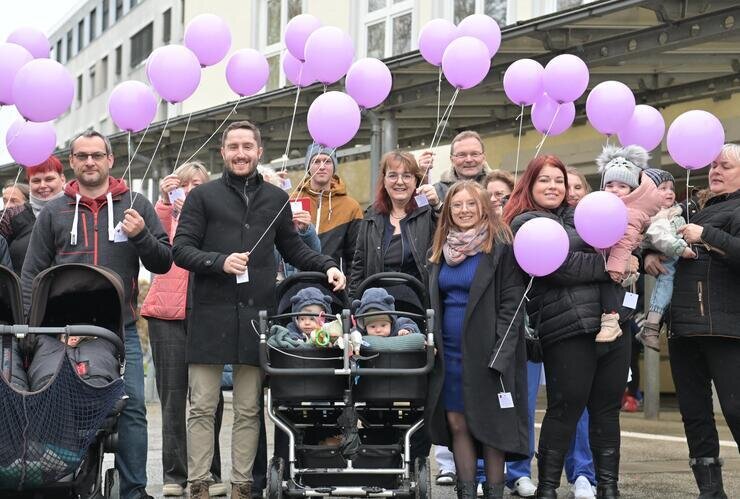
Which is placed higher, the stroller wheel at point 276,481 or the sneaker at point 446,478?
the stroller wheel at point 276,481

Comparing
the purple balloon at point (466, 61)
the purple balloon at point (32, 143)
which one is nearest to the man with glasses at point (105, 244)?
the purple balloon at point (32, 143)

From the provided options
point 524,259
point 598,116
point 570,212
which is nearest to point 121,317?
point 524,259

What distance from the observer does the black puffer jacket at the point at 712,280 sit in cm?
682

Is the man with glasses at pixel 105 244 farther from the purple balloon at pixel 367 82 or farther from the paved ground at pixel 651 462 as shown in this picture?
the purple balloon at pixel 367 82

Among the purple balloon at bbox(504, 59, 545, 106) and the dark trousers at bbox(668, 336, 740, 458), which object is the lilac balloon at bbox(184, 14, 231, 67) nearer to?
the purple balloon at bbox(504, 59, 545, 106)

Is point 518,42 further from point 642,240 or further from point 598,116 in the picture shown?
point 642,240

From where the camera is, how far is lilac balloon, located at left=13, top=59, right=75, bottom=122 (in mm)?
7125

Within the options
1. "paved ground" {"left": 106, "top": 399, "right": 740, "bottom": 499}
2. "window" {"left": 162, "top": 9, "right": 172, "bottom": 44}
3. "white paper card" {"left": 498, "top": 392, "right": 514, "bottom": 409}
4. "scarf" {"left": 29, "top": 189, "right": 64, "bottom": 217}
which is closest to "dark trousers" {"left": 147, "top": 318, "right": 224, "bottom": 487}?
"paved ground" {"left": 106, "top": 399, "right": 740, "bottom": 499}

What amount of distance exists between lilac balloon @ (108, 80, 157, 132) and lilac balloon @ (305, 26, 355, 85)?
3.45 ft

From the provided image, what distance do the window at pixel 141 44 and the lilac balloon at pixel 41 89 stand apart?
27.1 metres

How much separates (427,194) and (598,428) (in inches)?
64.5

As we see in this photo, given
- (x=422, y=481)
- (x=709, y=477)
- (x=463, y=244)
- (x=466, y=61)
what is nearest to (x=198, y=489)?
(x=422, y=481)

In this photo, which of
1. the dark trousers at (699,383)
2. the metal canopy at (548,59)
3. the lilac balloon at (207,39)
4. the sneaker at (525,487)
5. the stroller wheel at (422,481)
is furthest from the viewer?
the metal canopy at (548,59)

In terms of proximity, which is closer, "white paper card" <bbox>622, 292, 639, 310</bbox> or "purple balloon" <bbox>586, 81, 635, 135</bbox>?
"white paper card" <bbox>622, 292, 639, 310</bbox>
